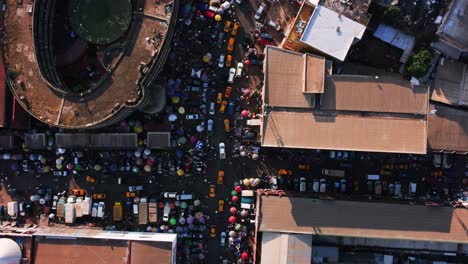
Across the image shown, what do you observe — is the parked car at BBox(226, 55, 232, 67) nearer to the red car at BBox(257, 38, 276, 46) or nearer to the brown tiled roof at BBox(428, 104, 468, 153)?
the red car at BBox(257, 38, 276, 46)

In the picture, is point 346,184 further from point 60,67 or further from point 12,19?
point 12,19

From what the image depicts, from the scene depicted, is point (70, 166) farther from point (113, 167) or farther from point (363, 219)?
point (363, 219)

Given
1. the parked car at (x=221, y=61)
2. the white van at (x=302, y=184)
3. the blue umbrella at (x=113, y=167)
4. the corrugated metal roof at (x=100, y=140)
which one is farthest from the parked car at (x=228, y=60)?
the blue umbrella at (x=113, y=167)

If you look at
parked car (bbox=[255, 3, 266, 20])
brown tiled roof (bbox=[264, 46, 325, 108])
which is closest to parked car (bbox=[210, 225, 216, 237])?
brown tiled roof (bbox=[264, 46, 325, 108])

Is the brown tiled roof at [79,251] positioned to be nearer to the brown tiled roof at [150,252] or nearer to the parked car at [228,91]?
the brown tiled roof at [150,252]

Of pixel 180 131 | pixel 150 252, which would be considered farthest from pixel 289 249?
pixel 180 131

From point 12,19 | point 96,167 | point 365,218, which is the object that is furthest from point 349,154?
point 12,19
